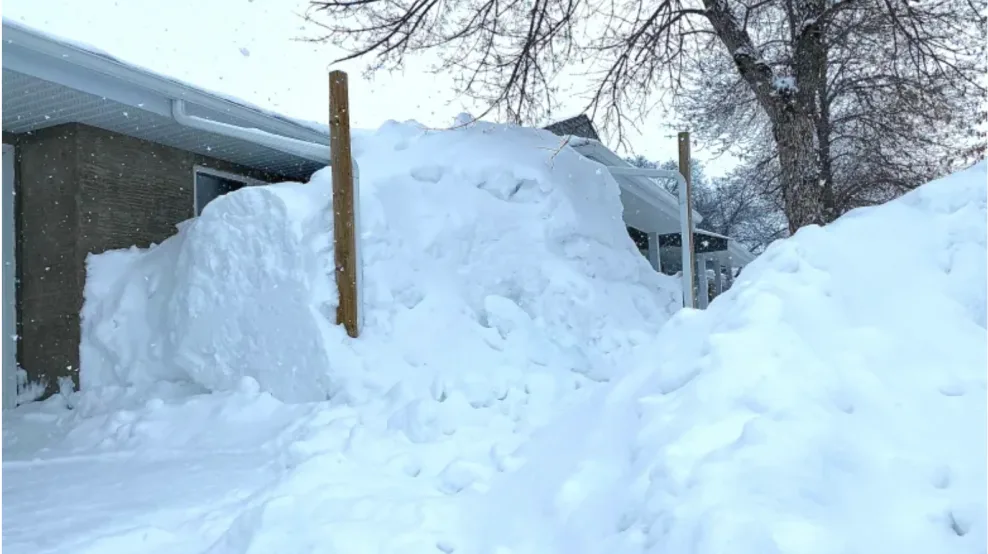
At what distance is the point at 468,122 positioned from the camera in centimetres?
988

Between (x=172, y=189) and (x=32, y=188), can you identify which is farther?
(x=172, y=189)

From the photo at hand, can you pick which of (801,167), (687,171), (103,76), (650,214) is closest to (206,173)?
(103,76)

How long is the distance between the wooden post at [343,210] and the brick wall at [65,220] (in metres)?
2.85

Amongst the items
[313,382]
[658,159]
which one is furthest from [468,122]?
[658,159]

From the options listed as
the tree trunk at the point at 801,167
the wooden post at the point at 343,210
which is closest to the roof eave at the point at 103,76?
the wooden post at the point at 343,210

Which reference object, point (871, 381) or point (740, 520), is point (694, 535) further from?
point (871, 381)

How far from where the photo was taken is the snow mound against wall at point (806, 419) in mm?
2518

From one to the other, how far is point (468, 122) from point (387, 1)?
2629mm

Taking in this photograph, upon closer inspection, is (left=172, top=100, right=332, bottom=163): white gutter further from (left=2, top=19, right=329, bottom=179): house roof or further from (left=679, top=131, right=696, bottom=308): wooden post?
(left=679, top=131, right=696, bottom=308): wooden post

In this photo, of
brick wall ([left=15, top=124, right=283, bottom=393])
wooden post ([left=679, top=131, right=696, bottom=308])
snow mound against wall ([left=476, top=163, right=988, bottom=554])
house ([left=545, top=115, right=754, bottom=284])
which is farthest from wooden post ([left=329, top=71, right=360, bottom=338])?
wooden post ([left=679, top=131, right=696, bottom=308])

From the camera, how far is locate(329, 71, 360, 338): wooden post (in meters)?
6.86

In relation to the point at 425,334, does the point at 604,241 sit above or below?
above

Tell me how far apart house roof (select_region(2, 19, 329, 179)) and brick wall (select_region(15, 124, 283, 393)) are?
0.23 meters

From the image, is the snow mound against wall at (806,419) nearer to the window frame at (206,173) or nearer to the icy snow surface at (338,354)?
the icy snow surface at (338,354)
